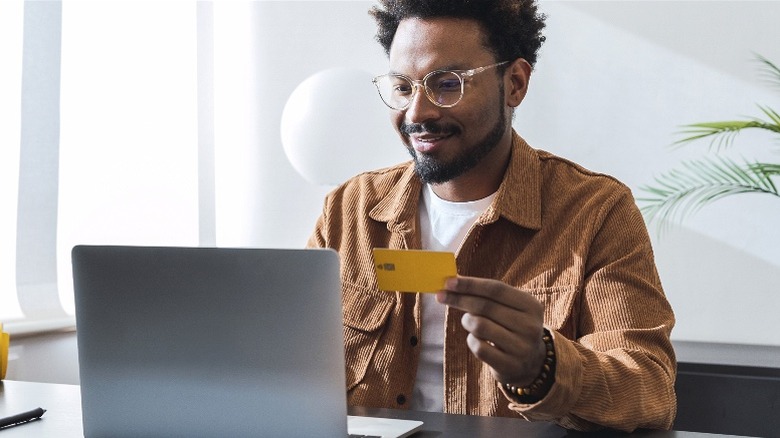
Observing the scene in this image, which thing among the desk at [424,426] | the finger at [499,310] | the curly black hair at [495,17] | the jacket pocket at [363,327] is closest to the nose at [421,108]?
the curly black hair at [495,17]

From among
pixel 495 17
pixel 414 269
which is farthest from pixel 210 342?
pixel 495 17

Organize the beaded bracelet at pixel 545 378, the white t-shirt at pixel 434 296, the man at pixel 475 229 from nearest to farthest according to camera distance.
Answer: the beaded bracelet at pixel 545 378 < the man at pixel 475 229 < the white t-shirt at pixel 434 296

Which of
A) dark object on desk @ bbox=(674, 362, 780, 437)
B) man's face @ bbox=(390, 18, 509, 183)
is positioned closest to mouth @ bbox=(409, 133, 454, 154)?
man's face @ bbox=(390, 18, 509, 183)

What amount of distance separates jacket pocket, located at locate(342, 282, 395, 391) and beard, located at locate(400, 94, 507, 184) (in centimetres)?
25

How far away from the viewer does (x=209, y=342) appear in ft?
3.90

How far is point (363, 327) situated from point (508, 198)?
0.36 m

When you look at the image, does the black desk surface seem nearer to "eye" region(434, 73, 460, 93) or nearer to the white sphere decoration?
"eye" region(434, 73, 460, 93)

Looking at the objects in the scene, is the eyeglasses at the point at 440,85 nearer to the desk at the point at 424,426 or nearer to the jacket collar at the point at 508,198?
the jacket collar at the point at 508,198

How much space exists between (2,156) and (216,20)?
1.38 meters

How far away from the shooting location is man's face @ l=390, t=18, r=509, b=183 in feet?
6.02

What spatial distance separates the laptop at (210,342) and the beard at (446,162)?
751 mm

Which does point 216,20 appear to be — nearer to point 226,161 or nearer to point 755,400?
point 226,161

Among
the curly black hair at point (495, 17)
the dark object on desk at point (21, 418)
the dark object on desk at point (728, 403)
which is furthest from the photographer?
the dark object on desk at point (728, 403)

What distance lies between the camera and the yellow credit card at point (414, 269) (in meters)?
1.13
